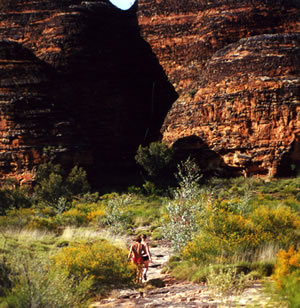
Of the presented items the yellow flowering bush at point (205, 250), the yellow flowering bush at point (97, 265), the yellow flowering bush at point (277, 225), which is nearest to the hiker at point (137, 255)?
the yellow flowering bush at point (97, 265)

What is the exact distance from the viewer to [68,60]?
3691cm

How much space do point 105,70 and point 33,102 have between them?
8.53 m

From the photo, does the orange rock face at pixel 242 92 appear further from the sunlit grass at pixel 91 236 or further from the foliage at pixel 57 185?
the sunlit grass at pixel 91 236

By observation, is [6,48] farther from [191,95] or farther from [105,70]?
[191,95]

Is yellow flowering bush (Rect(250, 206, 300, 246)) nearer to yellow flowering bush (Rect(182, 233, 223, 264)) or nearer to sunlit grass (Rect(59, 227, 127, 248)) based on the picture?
yellow flowering bush (Rect(182, 233, 223, 264))

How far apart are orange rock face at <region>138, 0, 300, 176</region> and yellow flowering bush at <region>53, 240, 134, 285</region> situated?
2155cm

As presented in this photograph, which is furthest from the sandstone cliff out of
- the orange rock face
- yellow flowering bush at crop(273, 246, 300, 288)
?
yellow flowering bush at crop(273, 246, 300, 288)

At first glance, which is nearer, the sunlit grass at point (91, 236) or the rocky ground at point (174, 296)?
the rocky ground at point (174, 296)

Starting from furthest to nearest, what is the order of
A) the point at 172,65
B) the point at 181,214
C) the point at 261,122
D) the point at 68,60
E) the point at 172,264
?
1. the point at 172,65
2. the point at 68,60
3. the point at 261,122
4. the point at 181,214
5. the point at 172,264

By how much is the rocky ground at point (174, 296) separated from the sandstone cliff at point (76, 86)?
23.1m

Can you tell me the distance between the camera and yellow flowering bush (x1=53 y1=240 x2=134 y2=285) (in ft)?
27.3

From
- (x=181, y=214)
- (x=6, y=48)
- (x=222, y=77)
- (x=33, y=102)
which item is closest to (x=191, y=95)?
(x=222, y=77)

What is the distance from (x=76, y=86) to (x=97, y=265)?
100 feet

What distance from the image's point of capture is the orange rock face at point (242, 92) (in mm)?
28703
